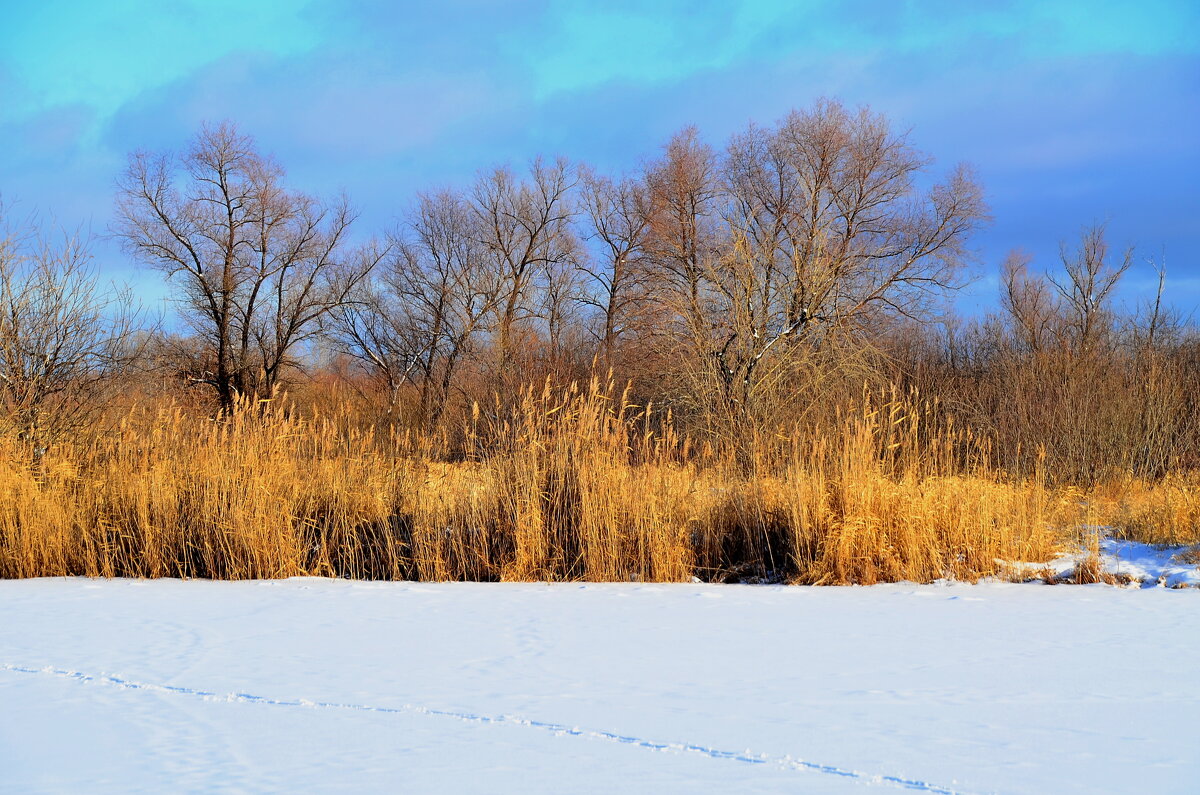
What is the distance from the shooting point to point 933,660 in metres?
4.61

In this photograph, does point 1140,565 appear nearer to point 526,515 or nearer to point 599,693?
point 526,515

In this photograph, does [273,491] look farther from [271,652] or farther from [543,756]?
[543,756]

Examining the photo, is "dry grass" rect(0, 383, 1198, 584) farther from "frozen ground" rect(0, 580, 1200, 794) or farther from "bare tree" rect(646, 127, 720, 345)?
"bare tree" rect(646, 127, 720, 345)

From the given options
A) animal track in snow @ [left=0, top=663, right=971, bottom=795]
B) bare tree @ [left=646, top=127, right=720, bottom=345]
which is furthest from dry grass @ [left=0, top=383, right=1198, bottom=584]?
bare tree @ [left=646, top=127, right=720, bottom=345]

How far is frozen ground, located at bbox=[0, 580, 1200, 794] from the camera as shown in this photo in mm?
2963

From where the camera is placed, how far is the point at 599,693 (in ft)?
12.9

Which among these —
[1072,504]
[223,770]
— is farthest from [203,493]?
[1072,504]

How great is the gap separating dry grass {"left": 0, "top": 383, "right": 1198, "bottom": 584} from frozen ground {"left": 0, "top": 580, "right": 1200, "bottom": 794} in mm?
922

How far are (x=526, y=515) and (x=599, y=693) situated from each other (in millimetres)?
3428

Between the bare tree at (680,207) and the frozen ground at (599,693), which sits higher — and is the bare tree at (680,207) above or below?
above

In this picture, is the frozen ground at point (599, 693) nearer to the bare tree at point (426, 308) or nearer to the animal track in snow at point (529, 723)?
the animal track in snow at point (529, 723)

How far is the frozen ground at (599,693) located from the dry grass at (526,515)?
0.92 m

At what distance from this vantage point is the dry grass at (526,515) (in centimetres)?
735

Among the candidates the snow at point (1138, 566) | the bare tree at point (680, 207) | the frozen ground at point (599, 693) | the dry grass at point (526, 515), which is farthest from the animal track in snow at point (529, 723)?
the bare tree at point (680, 207)
